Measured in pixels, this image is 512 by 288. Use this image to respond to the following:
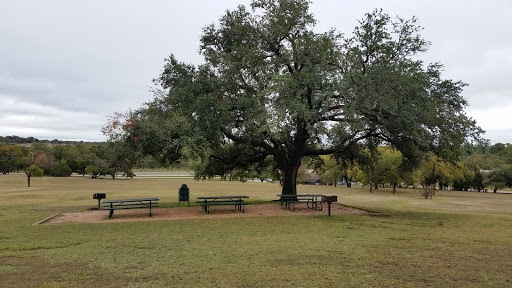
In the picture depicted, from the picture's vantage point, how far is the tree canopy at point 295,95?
16.1 m

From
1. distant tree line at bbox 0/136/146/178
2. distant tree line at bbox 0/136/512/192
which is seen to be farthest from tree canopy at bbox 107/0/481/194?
distant tree line at bbox 0/136/146/178

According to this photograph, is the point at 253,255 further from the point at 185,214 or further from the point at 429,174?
the point at 429,174

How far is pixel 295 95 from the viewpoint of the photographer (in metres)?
16.8

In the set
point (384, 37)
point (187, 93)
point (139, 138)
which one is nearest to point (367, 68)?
point (384, 37)

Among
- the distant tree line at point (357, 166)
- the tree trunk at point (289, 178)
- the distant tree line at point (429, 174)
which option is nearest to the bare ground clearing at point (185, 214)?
the distant tree line at point (357, 166)

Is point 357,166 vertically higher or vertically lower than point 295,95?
lower

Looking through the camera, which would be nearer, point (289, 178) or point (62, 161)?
point (289, 178)

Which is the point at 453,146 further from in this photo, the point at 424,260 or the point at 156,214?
the point at 156,214

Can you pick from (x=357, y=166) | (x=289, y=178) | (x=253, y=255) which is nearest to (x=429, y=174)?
(x=357, y=166)

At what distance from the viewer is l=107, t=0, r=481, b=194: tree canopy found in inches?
635

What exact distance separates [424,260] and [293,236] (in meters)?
4.22

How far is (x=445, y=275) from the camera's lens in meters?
6.94

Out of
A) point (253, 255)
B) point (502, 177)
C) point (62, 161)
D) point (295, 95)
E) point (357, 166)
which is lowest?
point (253, 255)

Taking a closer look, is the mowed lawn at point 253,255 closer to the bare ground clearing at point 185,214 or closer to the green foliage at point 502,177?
the bare ground clearing at point 185,214
